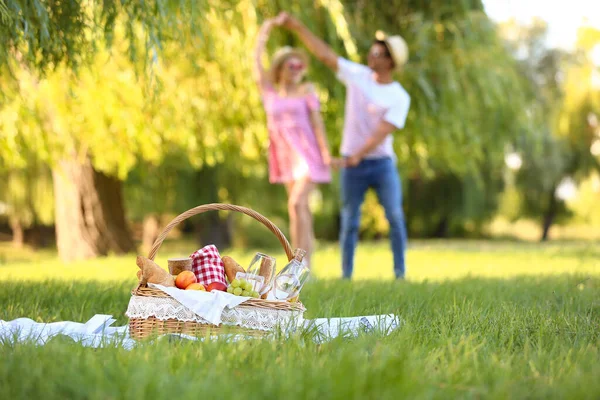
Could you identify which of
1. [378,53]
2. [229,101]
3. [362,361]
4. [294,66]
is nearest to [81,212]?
[229,101]

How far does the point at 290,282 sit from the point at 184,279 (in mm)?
456

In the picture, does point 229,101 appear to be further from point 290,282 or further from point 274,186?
point 290,282

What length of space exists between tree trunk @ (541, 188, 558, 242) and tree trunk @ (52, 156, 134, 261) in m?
15.3

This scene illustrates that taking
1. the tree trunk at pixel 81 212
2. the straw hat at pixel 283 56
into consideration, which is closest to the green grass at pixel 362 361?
the straw hat at pixel 283 56

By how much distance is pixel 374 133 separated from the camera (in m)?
5.18

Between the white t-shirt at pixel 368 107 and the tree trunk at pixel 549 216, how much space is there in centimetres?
1718

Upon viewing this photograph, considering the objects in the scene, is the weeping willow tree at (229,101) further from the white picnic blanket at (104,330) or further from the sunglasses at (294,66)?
the white picnic blanket at (104,330)

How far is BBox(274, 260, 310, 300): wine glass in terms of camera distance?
10.0 ft

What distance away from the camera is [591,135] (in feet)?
65.5

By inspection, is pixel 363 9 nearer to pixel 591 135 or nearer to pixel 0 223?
pixel 591 135

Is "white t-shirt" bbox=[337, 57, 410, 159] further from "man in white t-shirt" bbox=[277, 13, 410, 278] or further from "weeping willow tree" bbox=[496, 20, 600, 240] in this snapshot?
"weeping willow tree" bbox=[496, 20, 600, 240]

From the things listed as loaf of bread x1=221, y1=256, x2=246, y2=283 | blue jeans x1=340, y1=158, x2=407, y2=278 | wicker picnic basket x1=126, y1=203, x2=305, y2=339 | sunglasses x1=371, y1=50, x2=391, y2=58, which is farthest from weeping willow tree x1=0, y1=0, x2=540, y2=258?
wicker picnic basket x1=126, y1=203, x2=305, y2=339

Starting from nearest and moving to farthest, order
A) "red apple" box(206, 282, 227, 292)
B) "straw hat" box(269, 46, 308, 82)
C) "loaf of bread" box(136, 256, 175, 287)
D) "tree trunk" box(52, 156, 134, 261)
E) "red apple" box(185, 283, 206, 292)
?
"loaf of bread" box(136, 256, 175, 287) → "red apple" box(185, 283, 206, 292) → "red apple" box(206, 282, 227, 292) → "straw hat" box(269, 46, 308, 82) → "tree trunk" box(52, 156, 134, 261)

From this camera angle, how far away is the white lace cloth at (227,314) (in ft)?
9.18
